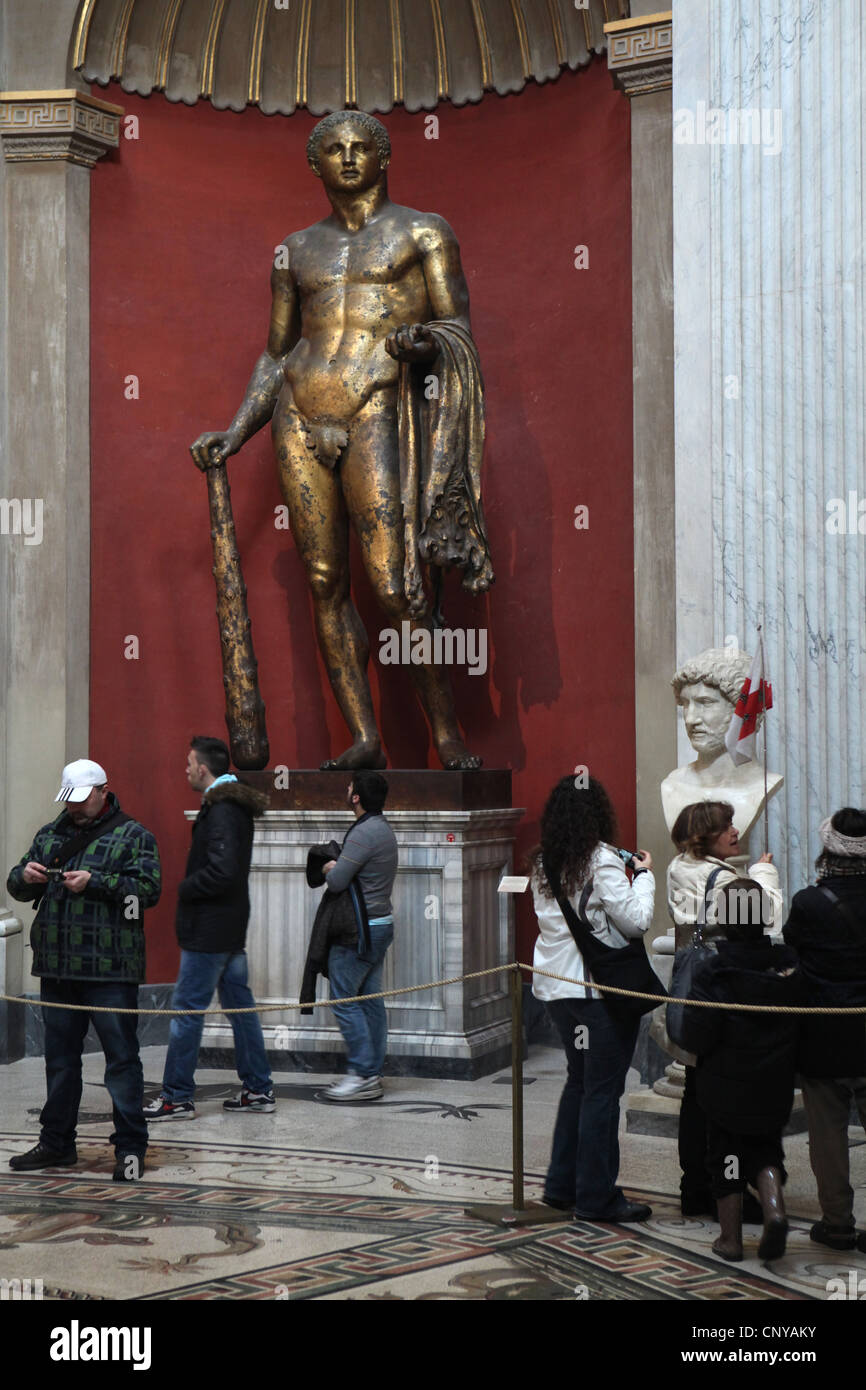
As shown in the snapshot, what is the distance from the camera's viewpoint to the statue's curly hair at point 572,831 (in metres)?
4.49

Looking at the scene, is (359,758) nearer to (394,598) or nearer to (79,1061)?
(394,598)

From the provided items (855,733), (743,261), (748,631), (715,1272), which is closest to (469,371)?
(743,261)

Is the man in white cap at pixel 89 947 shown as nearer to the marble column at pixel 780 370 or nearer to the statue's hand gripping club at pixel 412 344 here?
A: the marble column at pixel 780 370

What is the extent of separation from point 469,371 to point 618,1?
6.44ft

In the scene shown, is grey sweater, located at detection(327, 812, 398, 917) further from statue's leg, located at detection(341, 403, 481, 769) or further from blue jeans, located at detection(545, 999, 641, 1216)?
blue jeans, located at detection(545, 999, 641, 1216)

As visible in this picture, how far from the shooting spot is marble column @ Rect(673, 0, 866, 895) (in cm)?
593

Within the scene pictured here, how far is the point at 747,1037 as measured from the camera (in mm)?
4273

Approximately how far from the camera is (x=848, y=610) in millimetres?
5918

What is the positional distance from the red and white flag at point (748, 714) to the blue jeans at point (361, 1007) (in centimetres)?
173

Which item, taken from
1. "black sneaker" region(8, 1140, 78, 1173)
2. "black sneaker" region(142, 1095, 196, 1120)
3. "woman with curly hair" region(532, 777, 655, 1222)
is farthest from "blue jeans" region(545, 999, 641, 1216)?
"black sneaker" region(142, 1095, 196, 1120)

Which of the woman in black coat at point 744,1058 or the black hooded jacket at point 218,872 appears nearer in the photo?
the woman in black coat at point 744,1058

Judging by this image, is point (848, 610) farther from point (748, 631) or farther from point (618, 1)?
point (618, 1)

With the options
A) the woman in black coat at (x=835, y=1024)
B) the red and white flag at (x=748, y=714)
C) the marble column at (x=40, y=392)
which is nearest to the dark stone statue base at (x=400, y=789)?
the marble column at (x=40, y=392)
